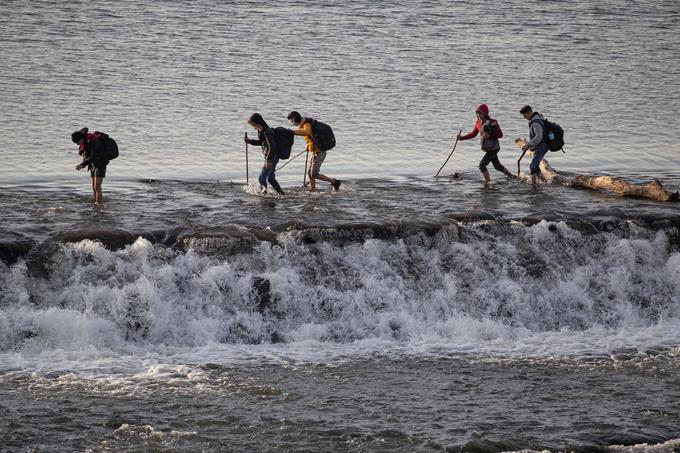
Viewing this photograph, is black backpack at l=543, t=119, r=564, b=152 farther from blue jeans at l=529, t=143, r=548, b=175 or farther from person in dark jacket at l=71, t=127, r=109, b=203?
person in dark jacket at l=71, t=127, r=109, b=203

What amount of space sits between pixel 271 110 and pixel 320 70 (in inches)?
306

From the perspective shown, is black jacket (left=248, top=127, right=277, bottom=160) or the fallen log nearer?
black jacket (left=248, top=127, right=277, bottom=160)

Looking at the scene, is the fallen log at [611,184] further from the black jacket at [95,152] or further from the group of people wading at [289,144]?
the black jacket at [95,152]

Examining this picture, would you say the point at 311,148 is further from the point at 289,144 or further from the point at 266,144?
the point at 266,144

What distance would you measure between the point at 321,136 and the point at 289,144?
0.68m

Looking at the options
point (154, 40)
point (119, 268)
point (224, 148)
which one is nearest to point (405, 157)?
point (224, 148)

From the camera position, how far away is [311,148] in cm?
2255

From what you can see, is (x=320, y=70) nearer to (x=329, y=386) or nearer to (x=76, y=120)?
(x=76, y=120)

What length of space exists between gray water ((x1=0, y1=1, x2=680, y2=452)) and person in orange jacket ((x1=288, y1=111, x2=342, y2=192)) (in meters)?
0.61

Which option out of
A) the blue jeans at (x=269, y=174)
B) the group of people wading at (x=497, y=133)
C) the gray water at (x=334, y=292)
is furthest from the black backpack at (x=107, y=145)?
the group of people wading at (x=497, y=133)

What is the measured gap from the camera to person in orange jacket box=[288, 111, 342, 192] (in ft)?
71.8

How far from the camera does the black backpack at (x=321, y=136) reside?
22234 mm

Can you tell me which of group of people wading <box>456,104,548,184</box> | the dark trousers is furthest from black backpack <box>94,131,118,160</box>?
the dark trousers

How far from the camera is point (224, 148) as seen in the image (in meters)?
29.0
